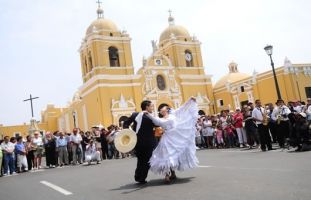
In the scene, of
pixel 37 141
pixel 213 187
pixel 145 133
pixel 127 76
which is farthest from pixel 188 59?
pixel 213 187

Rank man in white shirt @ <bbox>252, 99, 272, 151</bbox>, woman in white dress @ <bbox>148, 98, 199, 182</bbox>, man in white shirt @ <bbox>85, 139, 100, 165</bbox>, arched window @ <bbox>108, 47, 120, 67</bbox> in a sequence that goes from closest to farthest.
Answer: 1. woman in white dress @ <bbox>148, 98, 199, 182</bbox>
2. man in white shirt @ <bbox>252, 99, 272, 151</bbox>
3. man in white shirt @ <bbox>85, 139, 100, 165</bbox>
4. arched window @ <bbox>108, 47, 120, 67</bbox>

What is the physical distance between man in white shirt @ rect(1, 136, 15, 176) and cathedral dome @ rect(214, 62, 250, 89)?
36242 millimetres

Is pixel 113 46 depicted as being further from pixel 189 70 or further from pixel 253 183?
pixel 253 183

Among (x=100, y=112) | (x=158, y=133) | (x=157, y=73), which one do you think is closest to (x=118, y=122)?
(x=100, y=112)

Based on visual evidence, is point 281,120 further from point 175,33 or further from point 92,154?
point 175,33

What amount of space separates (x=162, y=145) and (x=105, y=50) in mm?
34905

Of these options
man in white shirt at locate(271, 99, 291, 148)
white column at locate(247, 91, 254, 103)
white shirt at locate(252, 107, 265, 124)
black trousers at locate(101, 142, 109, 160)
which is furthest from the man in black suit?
white column at locate(247, 91, 254, 103)

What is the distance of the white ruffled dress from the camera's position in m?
7.45

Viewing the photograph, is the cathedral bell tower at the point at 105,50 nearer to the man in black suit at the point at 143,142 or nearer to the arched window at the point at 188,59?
the arched window at the point at 188,59

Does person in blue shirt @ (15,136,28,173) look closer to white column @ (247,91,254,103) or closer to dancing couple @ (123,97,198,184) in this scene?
dancing couple @ (123,97,198,184)

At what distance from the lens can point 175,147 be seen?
7633mm

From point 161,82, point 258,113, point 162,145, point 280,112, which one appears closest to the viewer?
point 162,145

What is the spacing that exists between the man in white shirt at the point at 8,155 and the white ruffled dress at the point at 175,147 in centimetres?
1016

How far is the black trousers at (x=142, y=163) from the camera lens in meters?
7.61
